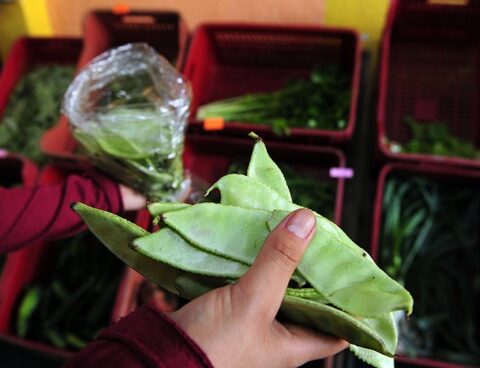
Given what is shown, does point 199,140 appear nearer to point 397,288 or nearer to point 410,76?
point 410,76

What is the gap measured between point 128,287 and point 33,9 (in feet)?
3.97

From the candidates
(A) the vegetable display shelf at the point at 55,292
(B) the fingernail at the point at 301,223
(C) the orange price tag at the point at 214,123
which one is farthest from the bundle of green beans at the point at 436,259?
(B) the fingernail at the point at 301,223

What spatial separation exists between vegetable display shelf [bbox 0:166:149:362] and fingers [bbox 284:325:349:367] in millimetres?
904

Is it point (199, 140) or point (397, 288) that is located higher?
point (397, 288)

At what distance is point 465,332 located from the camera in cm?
137

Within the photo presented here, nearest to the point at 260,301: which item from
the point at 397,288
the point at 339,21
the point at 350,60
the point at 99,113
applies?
the point at 397,288

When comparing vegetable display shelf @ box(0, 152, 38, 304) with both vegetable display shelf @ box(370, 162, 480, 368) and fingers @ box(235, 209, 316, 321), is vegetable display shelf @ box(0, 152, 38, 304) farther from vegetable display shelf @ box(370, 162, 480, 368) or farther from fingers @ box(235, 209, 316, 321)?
fingers @ box(235, 209, 316, 321)

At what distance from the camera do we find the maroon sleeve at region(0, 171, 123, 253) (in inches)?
40.0

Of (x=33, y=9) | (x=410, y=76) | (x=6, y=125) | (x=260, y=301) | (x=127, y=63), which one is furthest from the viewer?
(x=33, y=9)

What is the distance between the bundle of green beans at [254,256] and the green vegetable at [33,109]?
126cm

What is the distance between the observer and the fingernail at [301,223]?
57 cm

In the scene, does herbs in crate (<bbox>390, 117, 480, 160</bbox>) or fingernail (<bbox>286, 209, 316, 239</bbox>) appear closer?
fingernail (<bbox>286, 209, 316, 239</bbox>)

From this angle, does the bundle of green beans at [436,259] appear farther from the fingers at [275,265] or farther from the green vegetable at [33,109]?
the green vegetable at [33,109]

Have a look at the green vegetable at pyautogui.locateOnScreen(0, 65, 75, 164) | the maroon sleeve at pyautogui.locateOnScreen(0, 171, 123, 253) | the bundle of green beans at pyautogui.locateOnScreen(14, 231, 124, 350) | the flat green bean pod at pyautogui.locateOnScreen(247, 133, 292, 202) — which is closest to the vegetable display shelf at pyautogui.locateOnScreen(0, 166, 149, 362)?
the bundle of green beans at pyautogui.locateOnScreen(14, 231, 124, 350)
